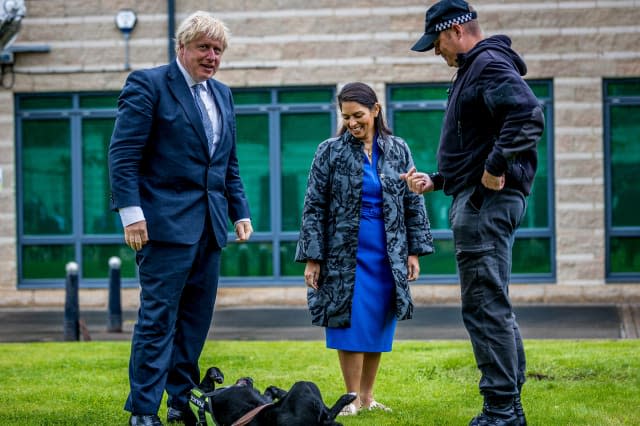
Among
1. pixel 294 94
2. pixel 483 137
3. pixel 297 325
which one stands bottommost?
pixel 297 325

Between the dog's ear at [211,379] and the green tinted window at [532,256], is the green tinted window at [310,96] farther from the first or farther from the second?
the dog's ear at [211,379]

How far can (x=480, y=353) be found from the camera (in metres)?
5.63

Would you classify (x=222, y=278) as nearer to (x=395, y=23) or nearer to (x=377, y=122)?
(x=395, y=23)

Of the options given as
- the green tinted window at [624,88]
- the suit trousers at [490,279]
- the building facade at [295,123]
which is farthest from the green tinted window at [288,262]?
the suit trousers at [490,279]

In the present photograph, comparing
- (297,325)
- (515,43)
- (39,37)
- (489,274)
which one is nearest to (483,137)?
(489,274)

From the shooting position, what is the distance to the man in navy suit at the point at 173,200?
5.81 meters

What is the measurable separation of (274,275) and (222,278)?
0.79m

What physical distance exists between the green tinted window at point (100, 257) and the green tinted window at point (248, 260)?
A: 1.41 m

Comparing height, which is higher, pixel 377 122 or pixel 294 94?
pixel 294 94

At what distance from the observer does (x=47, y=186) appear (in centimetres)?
1705

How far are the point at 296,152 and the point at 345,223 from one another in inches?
403

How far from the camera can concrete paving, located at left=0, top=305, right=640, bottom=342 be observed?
40.3 ft

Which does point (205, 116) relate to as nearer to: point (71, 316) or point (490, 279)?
point (490, 279)

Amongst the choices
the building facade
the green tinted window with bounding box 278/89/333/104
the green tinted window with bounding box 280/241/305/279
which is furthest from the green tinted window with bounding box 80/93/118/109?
the green tinted window with bounding box 280/241/305/279
